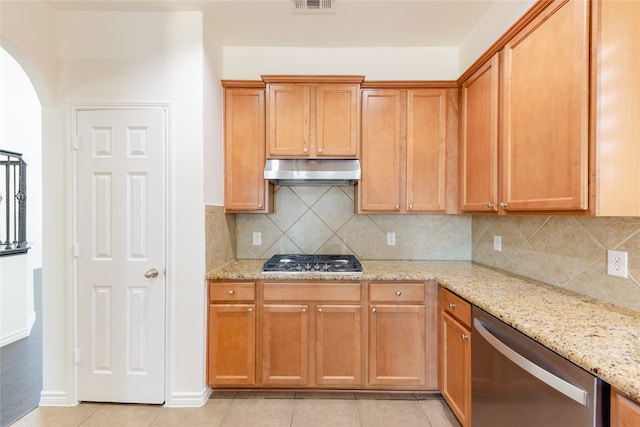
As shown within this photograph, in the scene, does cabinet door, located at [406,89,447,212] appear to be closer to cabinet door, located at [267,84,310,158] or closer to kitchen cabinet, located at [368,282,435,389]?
kitchen cabinet, located at [368,282,435,389]

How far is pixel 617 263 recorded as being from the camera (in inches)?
57.2

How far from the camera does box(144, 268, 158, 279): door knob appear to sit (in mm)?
2154

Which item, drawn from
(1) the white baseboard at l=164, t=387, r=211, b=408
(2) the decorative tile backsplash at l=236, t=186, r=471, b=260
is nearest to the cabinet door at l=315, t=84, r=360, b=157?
(2) the decorative tile backsplash at l=236, t=186, r=471, b=260

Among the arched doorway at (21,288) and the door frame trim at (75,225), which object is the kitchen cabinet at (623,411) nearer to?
the door frame trim at (75,225)

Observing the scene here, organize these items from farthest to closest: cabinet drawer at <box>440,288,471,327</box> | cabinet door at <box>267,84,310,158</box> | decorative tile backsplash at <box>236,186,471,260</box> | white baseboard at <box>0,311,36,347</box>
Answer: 1. white baseboard at <box>0,311,36,347</box>
2. decorative tile backsplash at <box>236,186,471,260</box>
3. cabinet door at <box>267,84,310,158</box>
4. cabinet drawer at <box>440,288,471,327</box>

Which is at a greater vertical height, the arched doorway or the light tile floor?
the arched doorway

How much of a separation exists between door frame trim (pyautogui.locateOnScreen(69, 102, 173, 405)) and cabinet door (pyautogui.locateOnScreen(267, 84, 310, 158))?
765 millimetres

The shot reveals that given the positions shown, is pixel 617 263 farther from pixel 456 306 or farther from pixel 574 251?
pixel 456 306

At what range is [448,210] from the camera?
8.46 ft

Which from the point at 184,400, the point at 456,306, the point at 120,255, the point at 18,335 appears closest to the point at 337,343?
the point at 456,306

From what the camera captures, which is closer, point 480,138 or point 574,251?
point 574,251

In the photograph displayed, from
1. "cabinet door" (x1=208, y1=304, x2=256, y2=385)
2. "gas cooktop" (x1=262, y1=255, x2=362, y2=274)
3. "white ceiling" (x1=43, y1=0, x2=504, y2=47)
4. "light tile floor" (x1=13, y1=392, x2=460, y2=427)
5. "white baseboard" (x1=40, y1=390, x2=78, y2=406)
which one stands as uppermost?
"white ceiling" (x1=43, y1=0, x2=504, y2=47)

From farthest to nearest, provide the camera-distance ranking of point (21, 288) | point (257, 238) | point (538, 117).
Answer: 1. point (21, 288)
2. point (257, 238)
3. point (538, 117)

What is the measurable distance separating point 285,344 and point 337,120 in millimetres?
1826
